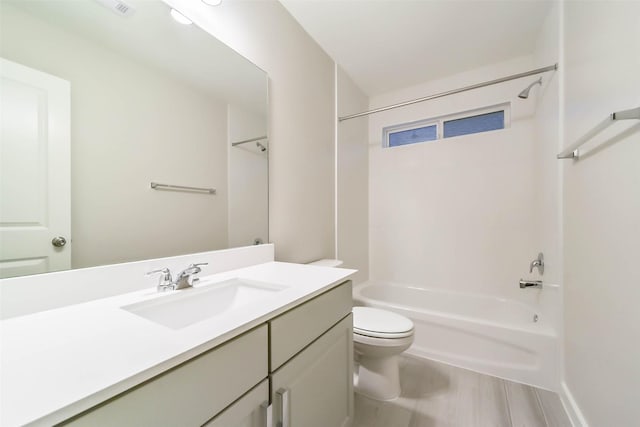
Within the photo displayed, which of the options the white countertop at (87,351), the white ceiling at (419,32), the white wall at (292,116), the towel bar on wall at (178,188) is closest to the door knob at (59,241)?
the white countertop at (87,351)

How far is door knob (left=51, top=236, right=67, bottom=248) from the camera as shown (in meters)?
0.74

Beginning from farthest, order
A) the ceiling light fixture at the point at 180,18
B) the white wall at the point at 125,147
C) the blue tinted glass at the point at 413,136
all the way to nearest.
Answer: the blue tinted glass at the point at 413,136, the ceiling light fixture at the point at 180,18, the white wall at the point at 125,147

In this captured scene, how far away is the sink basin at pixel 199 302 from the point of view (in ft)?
2.58

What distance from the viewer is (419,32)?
70.9 inches

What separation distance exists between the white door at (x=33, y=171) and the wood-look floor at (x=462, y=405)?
1.52 metres

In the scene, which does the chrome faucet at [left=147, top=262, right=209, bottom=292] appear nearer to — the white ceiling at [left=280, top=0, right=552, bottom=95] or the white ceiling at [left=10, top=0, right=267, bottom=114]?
the white ceiling at [left=10, top=0, right=267, bottom=114]

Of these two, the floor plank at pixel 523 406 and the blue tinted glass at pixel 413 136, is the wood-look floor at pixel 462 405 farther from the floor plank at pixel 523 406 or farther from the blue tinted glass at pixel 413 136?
the blue tinted glass at pixel 413 136

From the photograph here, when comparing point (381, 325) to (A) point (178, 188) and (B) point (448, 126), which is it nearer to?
(A) point (178, 188)

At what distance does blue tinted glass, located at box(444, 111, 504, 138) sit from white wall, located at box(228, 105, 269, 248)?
1.91 meters

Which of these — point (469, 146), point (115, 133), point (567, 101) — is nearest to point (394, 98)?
point (469, 146)

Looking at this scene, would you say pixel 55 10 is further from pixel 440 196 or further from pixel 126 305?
pixel 440 196

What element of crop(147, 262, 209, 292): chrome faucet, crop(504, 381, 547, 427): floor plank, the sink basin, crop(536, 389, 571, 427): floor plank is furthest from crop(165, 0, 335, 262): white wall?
crop(536, 389, 571, 427): floor plank

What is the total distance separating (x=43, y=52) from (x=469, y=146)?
2.70 m

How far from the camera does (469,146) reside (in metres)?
2.29
